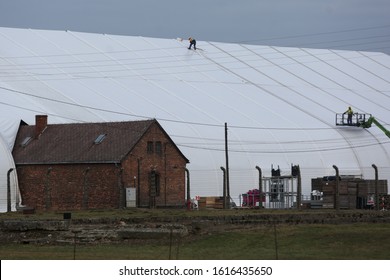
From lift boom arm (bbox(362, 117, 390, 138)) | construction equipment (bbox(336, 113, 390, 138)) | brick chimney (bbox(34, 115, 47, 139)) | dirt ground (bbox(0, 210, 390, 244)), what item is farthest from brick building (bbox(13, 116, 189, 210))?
lift boom arm (bbox(362, 117, 390, 138))

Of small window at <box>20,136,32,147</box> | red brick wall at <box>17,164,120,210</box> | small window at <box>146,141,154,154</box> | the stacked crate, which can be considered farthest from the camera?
small window at <box>20,136,32,147</box>

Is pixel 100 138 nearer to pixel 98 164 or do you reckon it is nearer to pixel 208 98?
pixel 98 164

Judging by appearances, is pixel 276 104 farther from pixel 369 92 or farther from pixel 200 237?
pixel 200 237

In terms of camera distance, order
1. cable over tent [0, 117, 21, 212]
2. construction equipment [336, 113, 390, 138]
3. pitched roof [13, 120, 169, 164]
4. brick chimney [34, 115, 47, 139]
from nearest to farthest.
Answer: cable over tent [0, 117, 21, 212] → pitched roof [13, 120, 169, 164] → brick chimney [34, 115, 47, 139] → construction equipment [336, 113, 390, 138]

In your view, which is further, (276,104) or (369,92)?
(369,92)

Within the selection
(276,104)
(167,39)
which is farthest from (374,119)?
(167,39)

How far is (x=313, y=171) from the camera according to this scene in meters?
72.0

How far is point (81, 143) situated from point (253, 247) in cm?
3164

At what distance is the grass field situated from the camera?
28.9 meters

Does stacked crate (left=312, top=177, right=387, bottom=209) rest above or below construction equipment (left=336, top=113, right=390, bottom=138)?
below

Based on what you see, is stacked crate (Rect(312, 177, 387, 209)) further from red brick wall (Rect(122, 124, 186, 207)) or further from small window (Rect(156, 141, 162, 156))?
small window (Rect(156, 141, 162, 156))

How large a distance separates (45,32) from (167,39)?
39.0 ft

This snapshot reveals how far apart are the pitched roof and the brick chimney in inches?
9.5

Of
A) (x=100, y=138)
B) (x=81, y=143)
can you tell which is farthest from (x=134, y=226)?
(x=81, y=143)
